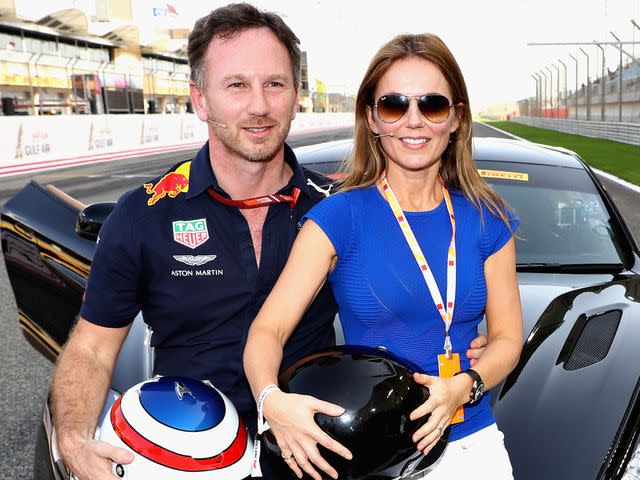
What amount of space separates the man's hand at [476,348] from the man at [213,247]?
0.57 m

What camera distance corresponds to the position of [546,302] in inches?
113

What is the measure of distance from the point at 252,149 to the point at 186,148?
27937 millimetres

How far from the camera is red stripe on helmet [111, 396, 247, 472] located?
1585 mm

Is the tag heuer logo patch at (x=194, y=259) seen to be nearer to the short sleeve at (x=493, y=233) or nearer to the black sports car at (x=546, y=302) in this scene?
the black sports car at (x=546, y=302)

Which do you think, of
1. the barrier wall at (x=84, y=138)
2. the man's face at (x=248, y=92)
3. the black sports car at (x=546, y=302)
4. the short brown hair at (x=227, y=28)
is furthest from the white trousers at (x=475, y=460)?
the barrier wall at (x=84, y=138)

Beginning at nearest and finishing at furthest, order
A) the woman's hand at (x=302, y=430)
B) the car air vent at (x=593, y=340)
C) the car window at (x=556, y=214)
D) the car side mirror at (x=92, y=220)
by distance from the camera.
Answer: the woman's hand at (x=302, y=430)
the car air vent at (x=593, y=340)
the car side mirror at (x=92, y=220)
the car window at (x=556, y=214)

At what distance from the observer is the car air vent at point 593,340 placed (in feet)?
7.80

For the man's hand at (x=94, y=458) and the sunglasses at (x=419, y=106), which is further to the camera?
the sunglasses at (x=419, y=106)

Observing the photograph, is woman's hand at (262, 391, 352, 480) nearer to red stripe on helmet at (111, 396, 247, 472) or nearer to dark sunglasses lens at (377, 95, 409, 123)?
red stripe on helmet at (111, 396, 247, 472)

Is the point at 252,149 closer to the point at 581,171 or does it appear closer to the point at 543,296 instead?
the point at 543,296

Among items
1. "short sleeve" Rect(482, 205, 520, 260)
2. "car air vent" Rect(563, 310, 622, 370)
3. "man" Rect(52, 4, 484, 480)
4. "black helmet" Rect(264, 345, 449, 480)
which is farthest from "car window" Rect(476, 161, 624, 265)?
"black helmet" Rect(264, 345, 449, 480)

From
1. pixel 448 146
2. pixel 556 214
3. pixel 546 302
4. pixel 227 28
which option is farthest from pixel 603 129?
pixel 227 28

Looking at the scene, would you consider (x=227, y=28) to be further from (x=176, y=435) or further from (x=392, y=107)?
(x=176, y=435)

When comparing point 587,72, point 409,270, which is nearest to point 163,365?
point 409,270
